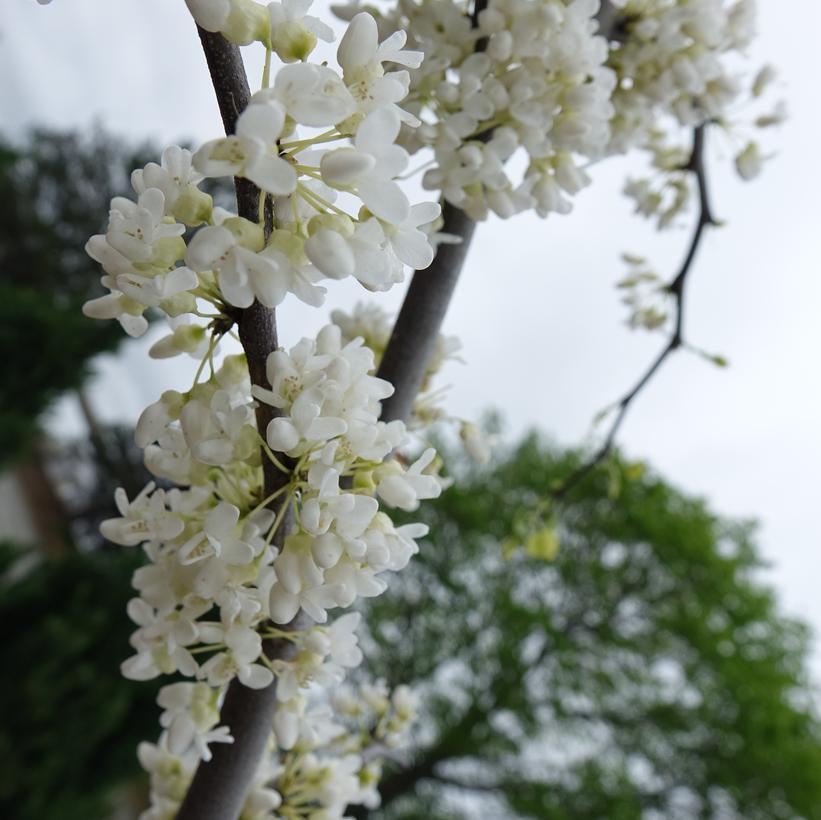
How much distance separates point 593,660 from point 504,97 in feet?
6.22

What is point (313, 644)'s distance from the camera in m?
0.26

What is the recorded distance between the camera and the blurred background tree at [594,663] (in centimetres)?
183

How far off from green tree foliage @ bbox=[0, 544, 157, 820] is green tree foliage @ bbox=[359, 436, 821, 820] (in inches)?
22.8

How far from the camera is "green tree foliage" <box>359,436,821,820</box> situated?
1.86 m

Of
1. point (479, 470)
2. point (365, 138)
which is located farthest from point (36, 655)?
point (365, 138)

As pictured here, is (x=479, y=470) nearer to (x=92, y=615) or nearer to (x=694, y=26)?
(x=92, y=615)

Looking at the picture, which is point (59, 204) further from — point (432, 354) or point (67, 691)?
point (432, 354)

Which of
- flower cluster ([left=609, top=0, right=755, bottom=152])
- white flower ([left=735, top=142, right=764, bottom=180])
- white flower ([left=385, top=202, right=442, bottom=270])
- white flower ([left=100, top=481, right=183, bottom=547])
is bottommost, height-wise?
white flower ([left=100, top=481, right=183, bottom=547])

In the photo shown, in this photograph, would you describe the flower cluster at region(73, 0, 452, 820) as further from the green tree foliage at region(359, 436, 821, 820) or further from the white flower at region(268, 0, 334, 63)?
the green tree foliage at region(359, 436, 821, 820)

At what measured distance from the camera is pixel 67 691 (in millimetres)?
1521

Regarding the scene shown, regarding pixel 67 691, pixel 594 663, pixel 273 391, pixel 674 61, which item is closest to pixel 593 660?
pixel 594 663

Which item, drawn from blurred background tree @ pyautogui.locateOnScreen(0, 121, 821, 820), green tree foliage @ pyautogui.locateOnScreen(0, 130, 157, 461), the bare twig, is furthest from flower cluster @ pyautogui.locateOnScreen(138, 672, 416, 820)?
green tree foliage @ pyautogui.locateOnScreen(0, 130, 157, 461)

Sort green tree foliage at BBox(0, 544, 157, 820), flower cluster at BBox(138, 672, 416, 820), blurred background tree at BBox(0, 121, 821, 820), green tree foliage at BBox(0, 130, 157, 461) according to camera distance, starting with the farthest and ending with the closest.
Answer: green tree foliage at BBox(0, 130, 157, 461) → blurred background tree at BBox(0, 121, 821, 820) → green tree foliage at BBox(0, 544, 157, 820) → flower cluster at BBox(138, 672, 416, 820)

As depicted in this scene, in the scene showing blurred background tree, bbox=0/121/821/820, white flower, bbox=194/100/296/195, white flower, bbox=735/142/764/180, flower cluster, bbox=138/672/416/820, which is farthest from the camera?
blurred background tree, bbox=0/121/821/820
